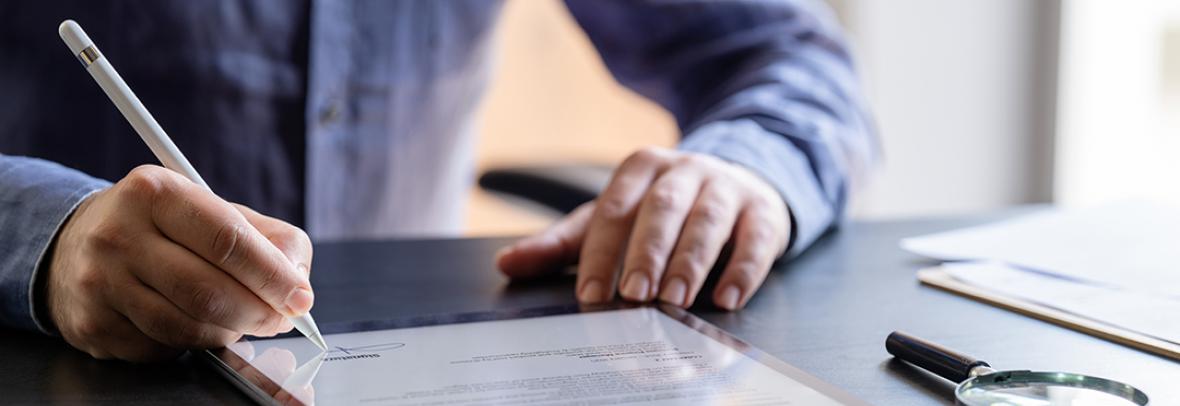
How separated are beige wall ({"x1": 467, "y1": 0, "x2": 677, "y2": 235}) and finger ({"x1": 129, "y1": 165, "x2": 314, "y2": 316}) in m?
2.14

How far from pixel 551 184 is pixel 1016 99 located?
166 cm

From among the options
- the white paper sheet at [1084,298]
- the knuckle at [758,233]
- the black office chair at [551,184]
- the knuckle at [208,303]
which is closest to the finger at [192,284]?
the knuckle at [208,303]

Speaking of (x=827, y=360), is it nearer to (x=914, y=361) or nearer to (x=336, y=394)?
(x=914, y=361)

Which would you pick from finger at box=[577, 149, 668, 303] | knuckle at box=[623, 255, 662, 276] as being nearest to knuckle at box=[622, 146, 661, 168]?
finger at box=[577, 149, 668, 303]

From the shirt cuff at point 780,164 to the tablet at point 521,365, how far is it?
228 mm

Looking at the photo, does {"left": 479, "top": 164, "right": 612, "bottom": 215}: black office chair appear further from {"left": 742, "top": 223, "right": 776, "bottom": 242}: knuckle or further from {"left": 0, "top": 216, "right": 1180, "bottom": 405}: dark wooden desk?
{"left": 742, "top": 223, "right": 776, "bottom": 242}: knuckle

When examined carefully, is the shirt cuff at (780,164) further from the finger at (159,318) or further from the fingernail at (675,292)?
the finger at (159,318)

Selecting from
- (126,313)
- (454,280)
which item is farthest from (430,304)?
(126,313)

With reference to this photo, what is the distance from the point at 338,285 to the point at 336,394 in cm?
26

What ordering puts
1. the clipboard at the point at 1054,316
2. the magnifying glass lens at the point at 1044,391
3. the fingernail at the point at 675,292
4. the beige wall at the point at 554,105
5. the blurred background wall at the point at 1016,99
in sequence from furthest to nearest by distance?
the beige wall at the point at 554,105 < the blurred background wall at the point at 1016,99 < the fingernail at the point at 675,292 < the clipboard at the point at 1054,316 < the magnifying glass lens at the point at 1044,391

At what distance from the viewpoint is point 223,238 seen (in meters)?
0.44

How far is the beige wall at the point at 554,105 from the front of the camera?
105 inches

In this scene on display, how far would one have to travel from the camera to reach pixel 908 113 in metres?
2.31
